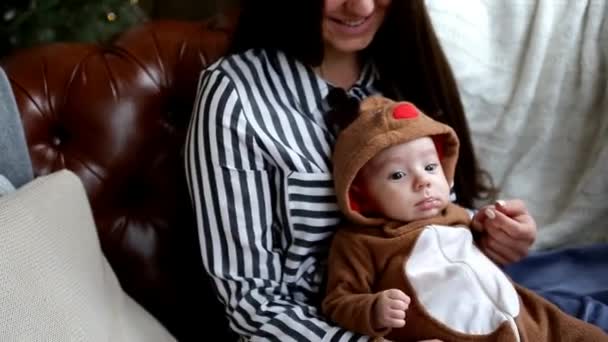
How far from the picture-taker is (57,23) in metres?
1.75

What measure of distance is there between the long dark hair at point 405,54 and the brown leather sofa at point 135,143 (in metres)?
0.16

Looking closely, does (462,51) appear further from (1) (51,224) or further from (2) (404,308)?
(1) (51,224)

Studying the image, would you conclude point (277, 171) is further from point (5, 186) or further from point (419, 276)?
point (5, 186)

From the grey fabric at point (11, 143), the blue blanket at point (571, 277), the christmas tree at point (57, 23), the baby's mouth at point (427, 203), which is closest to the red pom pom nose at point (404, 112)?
the baby's mouth at point (427, 203)

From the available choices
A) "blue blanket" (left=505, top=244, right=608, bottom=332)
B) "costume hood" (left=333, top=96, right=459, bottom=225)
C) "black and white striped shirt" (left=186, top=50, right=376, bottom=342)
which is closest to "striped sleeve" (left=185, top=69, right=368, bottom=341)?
"black and white striped shirt" (left=186, top=50, right=376, bottom=342)

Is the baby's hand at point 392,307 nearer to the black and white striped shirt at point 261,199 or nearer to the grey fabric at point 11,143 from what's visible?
the black and white striped shirt at point 261,199

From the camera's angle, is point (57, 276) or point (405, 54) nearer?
point (57, 276)

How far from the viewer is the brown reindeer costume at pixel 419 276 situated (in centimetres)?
93

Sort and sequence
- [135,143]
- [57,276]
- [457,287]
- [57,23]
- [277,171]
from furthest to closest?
[57,23]
[135,143]
[277,171]
[457,287]
[57,276]

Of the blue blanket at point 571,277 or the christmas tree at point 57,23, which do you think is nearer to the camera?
the blue blanket at point 571,277

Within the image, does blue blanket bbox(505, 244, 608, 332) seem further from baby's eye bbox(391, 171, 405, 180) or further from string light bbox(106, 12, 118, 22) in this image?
string light bbox(106, 12, 118, 22)

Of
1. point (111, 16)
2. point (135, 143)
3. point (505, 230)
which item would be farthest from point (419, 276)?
point (111, 16)

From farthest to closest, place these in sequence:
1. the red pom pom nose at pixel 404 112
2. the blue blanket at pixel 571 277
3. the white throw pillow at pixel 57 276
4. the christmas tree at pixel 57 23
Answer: the christmas tree at pixel 57 23 → the blue blanket at pixel 571 277 → the red pom pom nose at pixel 404 112 → the white throw pillow at pixel 57 276

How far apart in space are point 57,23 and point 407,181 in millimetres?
1150
